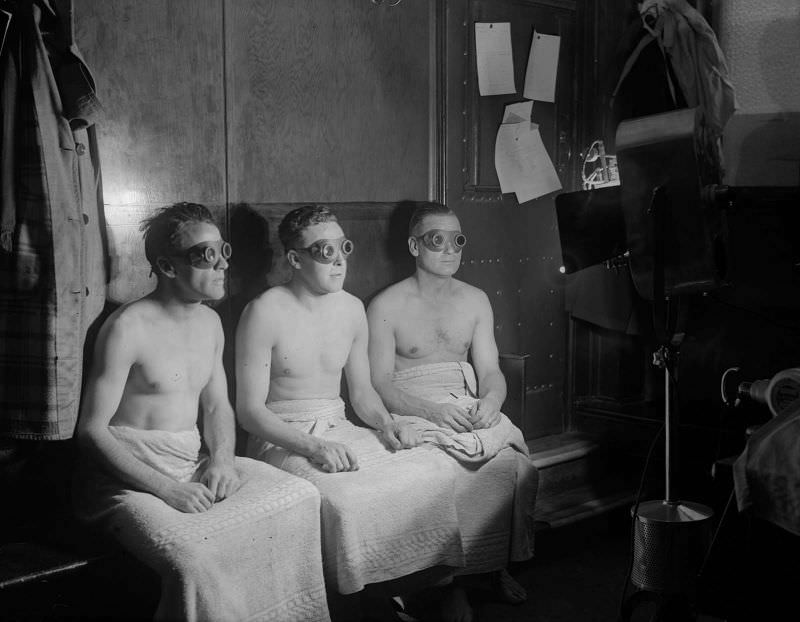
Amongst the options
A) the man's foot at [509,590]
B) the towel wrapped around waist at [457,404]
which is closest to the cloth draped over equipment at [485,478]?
the towel wrapped around waist at [457,404]

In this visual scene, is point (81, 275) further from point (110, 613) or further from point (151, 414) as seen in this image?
point (110, 613)

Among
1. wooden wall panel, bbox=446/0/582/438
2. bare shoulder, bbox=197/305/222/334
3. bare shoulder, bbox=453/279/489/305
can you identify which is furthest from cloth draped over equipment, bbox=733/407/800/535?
wooden wall panel, bbox=446/0/582/438

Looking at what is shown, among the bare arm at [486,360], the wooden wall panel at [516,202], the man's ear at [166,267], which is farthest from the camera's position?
the wooden wall panel at [516,202]

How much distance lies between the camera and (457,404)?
3.34 meters

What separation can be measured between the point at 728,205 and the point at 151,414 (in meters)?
1.87

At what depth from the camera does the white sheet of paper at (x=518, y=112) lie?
400 centimetres

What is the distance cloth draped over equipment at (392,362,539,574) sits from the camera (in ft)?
10.4

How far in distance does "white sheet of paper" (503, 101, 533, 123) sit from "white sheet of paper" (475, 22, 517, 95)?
0.07 meters

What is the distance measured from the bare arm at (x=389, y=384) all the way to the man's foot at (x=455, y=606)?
1.81ft

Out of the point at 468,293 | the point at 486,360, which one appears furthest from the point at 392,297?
the point at 486,360

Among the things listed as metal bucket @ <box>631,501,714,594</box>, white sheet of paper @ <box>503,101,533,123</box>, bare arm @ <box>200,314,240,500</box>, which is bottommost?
metal bucket @ <box>631,501,714,594</box>

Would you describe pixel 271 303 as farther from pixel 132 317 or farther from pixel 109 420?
pixel 109 420

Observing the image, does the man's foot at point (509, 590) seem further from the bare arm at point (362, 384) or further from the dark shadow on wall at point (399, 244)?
the dark shadow on wall at point (399, 244)

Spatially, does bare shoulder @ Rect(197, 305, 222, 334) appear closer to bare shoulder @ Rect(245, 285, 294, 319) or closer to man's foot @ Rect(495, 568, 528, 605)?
bare shoulder @ Rect(245, 285, 294, 319)
